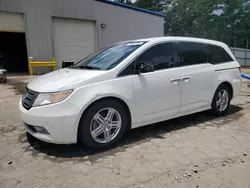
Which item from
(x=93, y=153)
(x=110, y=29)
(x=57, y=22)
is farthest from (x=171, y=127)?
(x=110, y=29)

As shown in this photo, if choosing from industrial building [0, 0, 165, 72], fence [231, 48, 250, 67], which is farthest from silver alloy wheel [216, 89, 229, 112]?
fence [231, 48, 250, 67]

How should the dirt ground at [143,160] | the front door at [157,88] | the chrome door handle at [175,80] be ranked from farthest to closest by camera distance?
1. the chrome door handle at [175,80]
2. the front door at [157,88]
3. the dirt ground at [143,160]

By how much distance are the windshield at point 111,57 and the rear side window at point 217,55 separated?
5.40 ft

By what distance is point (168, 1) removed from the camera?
88.0 feet

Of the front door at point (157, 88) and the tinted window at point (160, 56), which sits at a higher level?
the tinted window at point (160, 56)

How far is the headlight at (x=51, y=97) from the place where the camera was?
2.64 meters

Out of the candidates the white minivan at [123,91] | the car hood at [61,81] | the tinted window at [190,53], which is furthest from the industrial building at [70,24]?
the tinted window at [190,53]

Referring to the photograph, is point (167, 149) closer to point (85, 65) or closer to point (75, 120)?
point (75, 120)

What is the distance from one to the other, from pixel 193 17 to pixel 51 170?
2696 cm

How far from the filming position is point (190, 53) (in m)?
3.90

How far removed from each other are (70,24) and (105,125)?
11.1m

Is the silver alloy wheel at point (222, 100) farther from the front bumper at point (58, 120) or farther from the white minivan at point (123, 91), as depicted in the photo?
the front bumper at point (58, 120)

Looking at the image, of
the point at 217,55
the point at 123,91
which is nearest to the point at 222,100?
the point at 217,55

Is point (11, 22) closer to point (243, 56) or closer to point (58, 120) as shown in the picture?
point (58, 120)
